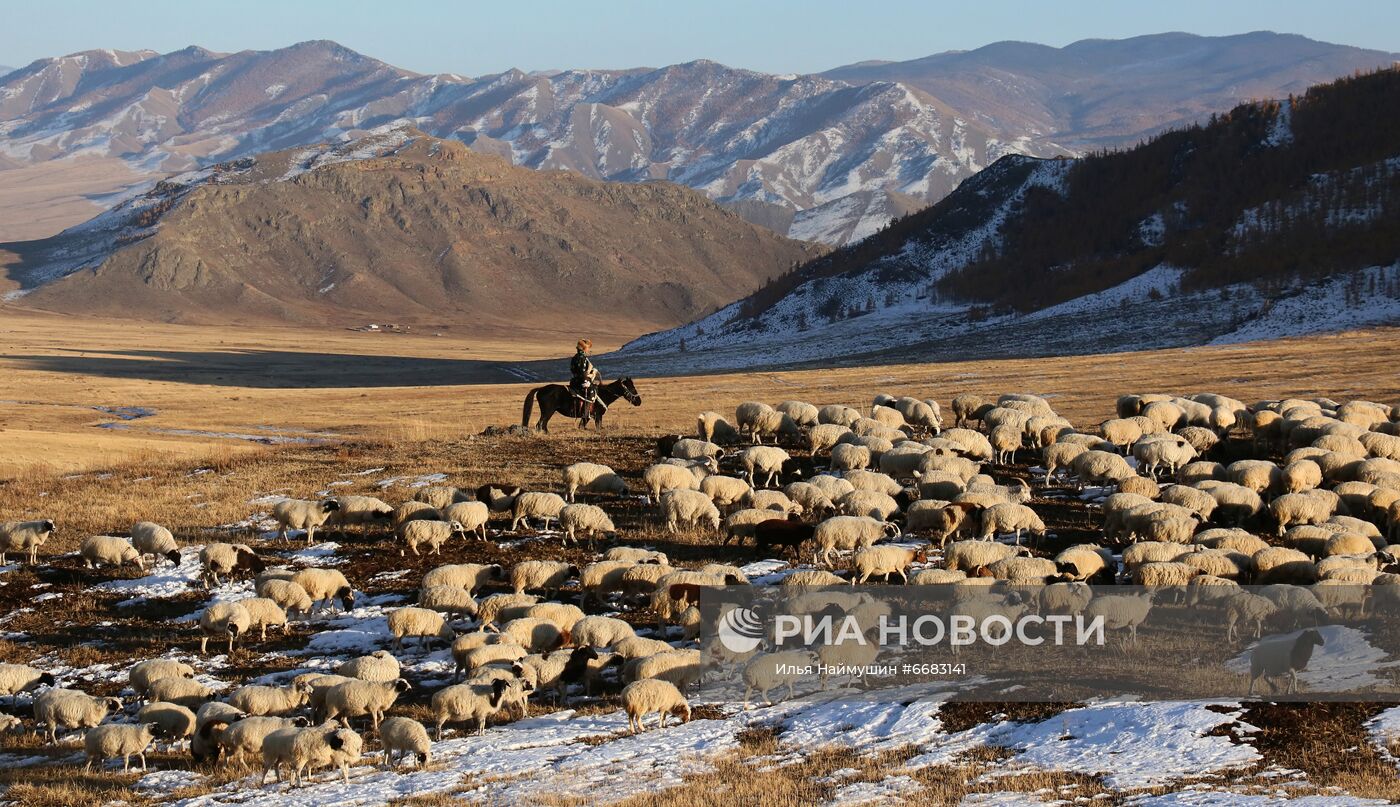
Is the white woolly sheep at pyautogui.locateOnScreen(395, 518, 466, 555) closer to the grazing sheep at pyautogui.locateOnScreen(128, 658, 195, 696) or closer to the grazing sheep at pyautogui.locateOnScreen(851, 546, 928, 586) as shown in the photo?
the grazing sheep at pyautogui.locateOnScreen(128, 658, 195, 696)

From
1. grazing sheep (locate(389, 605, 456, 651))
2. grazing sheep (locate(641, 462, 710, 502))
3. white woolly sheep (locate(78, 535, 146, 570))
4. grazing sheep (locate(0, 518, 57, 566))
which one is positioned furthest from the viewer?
grazing sheep (locate(641, 462, 710, 502))

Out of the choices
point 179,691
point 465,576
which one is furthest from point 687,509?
point 179,691

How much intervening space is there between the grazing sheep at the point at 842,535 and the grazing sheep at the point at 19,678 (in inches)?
370

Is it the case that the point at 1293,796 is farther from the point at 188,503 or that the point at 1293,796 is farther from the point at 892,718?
the point at 188,503

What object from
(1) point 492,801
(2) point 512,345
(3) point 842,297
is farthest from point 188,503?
(2) point 512,345

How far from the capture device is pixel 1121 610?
16.2 metres

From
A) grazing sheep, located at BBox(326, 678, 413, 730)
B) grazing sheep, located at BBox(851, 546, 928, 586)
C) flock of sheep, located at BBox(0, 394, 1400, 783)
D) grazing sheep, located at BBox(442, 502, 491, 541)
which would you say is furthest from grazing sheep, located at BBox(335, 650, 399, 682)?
grazing sheep, located at BBox(442, 502, 491, 541)

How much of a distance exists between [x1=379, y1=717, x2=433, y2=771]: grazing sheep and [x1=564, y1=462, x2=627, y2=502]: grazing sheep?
11656 mm

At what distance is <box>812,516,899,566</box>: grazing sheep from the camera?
20.6 metres

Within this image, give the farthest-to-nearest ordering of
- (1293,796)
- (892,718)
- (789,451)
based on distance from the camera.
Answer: (789,451), (892,718), (1293,796)

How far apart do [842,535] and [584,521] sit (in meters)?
4.43

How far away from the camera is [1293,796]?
1115cm

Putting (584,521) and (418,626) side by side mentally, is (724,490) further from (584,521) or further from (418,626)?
(418,626)

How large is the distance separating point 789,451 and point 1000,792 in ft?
62.1
